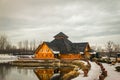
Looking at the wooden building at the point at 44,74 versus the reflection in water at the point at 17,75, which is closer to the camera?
the reflection in water at the point at 17,75

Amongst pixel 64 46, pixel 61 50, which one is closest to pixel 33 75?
pixel 61 50

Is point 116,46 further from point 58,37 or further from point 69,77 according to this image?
point 69,77

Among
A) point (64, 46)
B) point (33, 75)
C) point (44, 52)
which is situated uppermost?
point (64, 46)

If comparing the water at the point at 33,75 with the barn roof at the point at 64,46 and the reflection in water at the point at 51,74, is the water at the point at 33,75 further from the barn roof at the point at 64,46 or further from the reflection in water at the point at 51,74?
the barn roof at the point at 64,46

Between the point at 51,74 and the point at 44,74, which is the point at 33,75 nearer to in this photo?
the point at 44,74

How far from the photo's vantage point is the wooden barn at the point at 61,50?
47125 mm

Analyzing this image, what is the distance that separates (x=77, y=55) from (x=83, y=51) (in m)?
1.68

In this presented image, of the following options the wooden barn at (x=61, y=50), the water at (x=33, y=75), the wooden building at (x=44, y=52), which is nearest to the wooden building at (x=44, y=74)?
the water at (x=33, y=75)

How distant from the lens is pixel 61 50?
48.5 m

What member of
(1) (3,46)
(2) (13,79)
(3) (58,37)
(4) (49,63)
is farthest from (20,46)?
(2) (13,79)

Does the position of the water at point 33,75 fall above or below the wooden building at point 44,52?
below

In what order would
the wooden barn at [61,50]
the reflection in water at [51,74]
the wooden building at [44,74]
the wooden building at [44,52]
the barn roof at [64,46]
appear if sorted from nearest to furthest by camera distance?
1. the reflection in water at [51,74]
2. the wooden building at [44,74]
3. the wooden building at [44,52]
4. the wooden barn at [61,50]
5. the barn roof at [64,46]

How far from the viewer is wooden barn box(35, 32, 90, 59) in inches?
1855

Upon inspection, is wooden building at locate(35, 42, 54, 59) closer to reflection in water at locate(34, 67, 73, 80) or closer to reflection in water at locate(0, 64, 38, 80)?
reflection in water at locate(0, 64, 38, 80)
